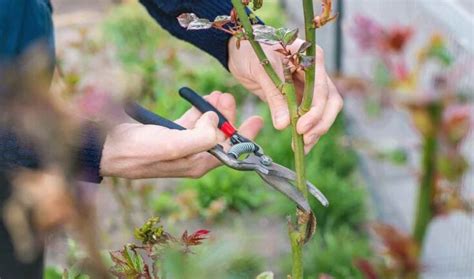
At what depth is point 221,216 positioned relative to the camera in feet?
10.6

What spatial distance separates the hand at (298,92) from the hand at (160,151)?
0.33 ft

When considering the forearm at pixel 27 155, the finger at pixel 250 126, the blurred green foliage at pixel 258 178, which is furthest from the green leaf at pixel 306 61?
the blurred green foliage at pixel 258 178

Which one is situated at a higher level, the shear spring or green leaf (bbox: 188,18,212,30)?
green leaf (bbox: 188,18,212,30)

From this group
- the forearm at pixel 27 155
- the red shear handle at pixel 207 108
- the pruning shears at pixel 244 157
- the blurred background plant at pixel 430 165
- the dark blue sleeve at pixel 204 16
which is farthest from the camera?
the dark blue sleeve at pixel 204 16

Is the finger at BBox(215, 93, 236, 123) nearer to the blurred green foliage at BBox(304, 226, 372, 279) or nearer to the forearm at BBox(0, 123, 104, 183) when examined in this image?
the forearm at BBox(0, 123, 104, 183)

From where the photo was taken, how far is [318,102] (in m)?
1.21

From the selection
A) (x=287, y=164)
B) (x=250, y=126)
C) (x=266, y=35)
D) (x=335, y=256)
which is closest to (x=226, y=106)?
(x=250, y=126)

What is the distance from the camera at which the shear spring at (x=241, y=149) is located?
3.98ft

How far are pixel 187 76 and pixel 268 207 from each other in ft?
2.82

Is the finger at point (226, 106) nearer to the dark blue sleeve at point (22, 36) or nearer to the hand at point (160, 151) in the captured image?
the hand at point (160, 151)

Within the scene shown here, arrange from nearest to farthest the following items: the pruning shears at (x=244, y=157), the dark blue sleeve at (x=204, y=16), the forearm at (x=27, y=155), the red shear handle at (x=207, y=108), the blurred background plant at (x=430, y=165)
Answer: the blurred background plant at (x=430, y=165)
the forearm at (x=27, y=155)
the pruning shears at (x=244, y=157)
the red shear handle at (x=207, y=108)
the dark blue sleeve at (x=204, y=16)

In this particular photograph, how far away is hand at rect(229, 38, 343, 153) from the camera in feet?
3.83

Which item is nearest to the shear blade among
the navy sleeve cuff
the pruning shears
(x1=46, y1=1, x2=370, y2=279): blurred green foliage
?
the pruning shears

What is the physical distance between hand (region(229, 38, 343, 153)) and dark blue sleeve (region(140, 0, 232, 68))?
0.03 meters
